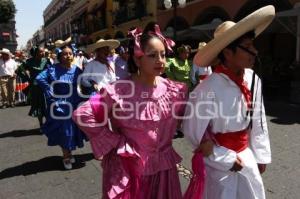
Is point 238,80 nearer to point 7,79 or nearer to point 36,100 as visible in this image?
point 36,100

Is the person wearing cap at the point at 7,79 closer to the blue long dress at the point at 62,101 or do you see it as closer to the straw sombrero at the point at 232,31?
the blue long dress at the point at 62,101

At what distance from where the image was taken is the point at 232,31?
2.46 metres

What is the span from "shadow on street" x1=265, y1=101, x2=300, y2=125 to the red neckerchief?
18.0 ft

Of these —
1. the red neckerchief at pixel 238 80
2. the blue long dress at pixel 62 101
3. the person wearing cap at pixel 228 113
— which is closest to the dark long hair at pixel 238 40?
the person wearing cap at pixel 228 113

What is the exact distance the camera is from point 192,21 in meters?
18.3

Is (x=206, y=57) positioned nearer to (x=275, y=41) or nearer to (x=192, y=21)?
(x=275, y=41)

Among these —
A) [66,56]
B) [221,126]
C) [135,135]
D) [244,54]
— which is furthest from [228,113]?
[66,56]

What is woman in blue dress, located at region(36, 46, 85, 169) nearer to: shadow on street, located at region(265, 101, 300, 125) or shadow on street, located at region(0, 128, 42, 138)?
Result: shadow on street, located at region(0, 128, 42, 138)

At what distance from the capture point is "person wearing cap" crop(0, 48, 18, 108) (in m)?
13.0

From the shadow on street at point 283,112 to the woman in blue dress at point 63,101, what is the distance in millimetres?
4074

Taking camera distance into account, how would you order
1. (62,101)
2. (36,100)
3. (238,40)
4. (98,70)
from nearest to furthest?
(238,40)
(62,101)
(98,70)
(36,100)

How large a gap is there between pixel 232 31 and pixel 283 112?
6.97 metres

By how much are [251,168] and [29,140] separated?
5.92 meters

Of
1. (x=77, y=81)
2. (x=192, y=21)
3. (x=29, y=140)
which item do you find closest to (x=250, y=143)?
(x=77, y=81)
